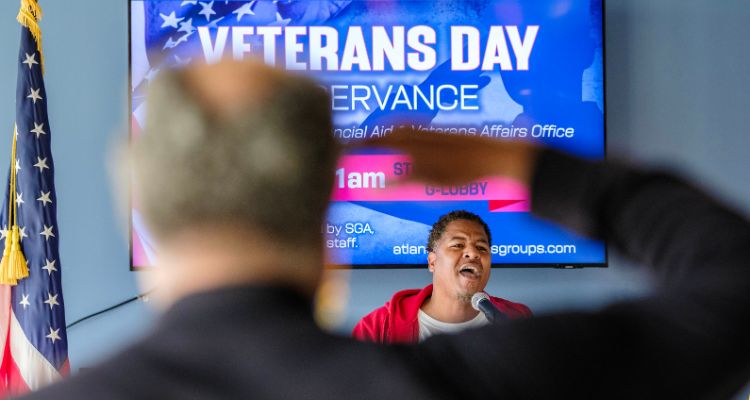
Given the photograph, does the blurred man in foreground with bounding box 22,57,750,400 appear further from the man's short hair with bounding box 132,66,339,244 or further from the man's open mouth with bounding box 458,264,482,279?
the man's open mouth with bounding box 458,264,482,279

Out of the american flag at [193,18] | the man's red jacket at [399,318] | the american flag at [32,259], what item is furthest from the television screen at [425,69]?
the american flag at [32,259]

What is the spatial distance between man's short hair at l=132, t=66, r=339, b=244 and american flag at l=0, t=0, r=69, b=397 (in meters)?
2.96

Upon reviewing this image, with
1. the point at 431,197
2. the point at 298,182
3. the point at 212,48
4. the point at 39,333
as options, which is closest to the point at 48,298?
the point at 39,333

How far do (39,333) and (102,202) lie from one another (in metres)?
0.73

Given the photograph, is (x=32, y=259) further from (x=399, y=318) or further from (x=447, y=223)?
(x=447, y=223)

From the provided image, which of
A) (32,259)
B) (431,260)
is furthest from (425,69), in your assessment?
(32,259)

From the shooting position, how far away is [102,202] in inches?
148

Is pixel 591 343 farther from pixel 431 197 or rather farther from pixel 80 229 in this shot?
pixel 80 229

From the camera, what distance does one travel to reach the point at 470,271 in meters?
3.44

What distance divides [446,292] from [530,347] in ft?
9.58

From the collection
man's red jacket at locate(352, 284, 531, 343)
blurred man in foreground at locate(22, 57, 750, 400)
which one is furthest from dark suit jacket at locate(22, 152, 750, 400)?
man's red jacket at locate(352, 284, 531, 343)

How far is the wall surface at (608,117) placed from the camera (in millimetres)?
3719

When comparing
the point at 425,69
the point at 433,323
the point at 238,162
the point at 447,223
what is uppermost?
the point at 425,69

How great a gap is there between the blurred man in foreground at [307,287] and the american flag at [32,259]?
9.70ft
